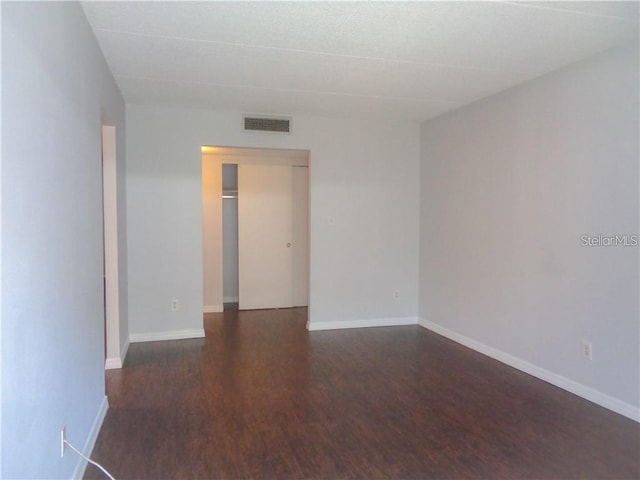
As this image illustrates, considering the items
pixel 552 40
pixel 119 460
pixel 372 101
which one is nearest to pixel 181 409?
pixel 119 460

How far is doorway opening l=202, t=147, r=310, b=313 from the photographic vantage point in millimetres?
6082

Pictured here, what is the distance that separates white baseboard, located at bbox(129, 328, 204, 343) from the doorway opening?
4.68 ft

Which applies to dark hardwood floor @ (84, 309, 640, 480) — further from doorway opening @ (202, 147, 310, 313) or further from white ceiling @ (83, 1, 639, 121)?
white ceiling @ (83, 1, 639, 121)

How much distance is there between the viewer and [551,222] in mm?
3352

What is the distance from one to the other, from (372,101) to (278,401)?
9.52ft

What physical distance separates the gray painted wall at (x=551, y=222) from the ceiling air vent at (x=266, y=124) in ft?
5.77

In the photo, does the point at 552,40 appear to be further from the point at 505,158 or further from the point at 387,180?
the point at 387,180

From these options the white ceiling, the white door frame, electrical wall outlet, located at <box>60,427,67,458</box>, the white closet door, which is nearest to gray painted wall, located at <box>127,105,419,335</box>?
the white ceiling

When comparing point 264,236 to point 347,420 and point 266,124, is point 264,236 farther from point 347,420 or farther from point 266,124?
point 347,420

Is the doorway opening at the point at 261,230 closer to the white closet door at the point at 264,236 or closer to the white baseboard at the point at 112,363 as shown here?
the white closet door at the point at 264,236

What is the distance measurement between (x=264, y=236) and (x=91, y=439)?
13.1 feet

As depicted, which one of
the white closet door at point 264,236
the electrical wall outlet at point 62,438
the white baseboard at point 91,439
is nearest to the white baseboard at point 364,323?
the white closet door at point 264,236

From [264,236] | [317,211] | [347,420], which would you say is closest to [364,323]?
[317,211]

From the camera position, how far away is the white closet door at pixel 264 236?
6.11 m
